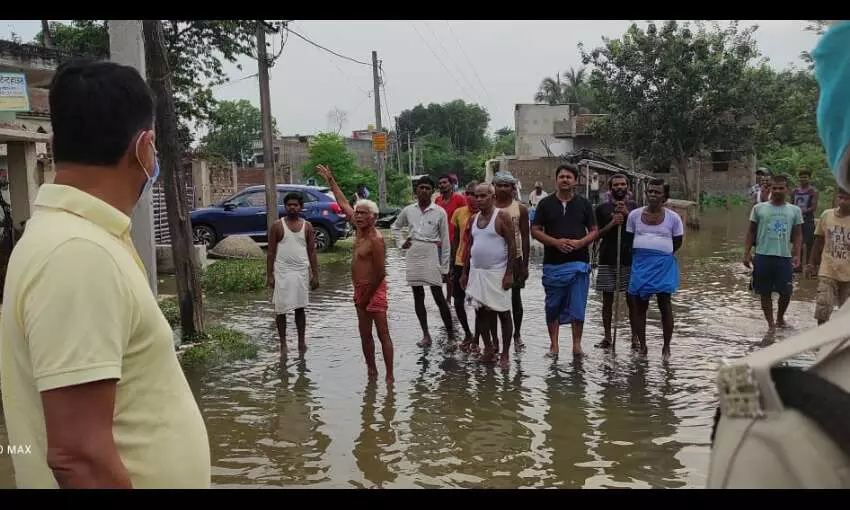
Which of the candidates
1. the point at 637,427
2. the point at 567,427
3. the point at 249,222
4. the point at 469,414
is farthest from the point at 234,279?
the point at 637,427

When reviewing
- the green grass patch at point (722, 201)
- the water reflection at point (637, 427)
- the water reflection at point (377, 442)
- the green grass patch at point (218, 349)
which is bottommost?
the water reflection at point (637, 427)

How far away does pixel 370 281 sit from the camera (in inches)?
245

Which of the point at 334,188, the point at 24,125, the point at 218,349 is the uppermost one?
the point at 24,125

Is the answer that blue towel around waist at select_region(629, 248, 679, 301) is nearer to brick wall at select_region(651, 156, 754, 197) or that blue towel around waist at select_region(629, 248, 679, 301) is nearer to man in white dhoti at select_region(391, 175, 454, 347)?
man in white dhoti at select_region(391, 175, 454, 347)

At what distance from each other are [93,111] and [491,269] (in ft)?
17.9

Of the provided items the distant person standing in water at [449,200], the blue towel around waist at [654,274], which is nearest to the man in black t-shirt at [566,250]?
the blue towel around waist at [654,274]

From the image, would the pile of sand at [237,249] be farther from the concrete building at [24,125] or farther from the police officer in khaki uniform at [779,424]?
the police officer in khaki uniform at [779,424]

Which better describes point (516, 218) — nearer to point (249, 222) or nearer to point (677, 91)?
point (249, 222)

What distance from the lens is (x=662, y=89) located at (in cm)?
2253

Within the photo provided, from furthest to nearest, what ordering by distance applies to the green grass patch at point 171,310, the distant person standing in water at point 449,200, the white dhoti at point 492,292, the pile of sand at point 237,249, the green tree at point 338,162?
the green tree at point 338,162, the pile of sand at point 237,249, the distant person standing in water at point 449,200, the green grass patch at point 171,310, the white dhoti at point 492,292

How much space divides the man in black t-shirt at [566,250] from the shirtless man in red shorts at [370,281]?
173 centimetres

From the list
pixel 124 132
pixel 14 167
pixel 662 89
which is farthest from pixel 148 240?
pixel 662 89

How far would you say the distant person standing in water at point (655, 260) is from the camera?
268 inches

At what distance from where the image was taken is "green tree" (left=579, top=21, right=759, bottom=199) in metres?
21.8
